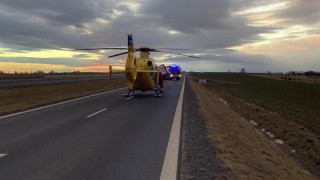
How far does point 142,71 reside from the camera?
88.9 ft

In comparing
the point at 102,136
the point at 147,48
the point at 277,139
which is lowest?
the point at 277,139

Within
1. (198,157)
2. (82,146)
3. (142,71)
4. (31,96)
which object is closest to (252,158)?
(198,157)

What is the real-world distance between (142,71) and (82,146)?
17.6m

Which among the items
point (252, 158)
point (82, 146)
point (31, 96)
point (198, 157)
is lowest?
point (31, 96)

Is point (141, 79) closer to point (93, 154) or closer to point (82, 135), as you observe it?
point (82, 135)

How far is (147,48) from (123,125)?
49.7 feet

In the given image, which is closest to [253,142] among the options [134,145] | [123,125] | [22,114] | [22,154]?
[123,125]

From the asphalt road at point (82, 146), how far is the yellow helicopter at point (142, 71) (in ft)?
33.9

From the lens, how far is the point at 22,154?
8.69 m

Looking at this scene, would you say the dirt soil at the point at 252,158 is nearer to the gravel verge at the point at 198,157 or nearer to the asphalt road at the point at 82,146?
the gravel verge at the point at 198,157

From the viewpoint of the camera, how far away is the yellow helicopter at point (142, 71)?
26.1 metres

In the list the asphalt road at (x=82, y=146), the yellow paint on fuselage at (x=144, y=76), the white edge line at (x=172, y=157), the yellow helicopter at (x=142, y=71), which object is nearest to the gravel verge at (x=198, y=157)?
the white edge line at (x=172, y=157)

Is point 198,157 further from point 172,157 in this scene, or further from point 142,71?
point 142,71

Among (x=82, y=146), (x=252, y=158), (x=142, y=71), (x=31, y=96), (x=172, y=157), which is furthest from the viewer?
(x=31, y=96)
